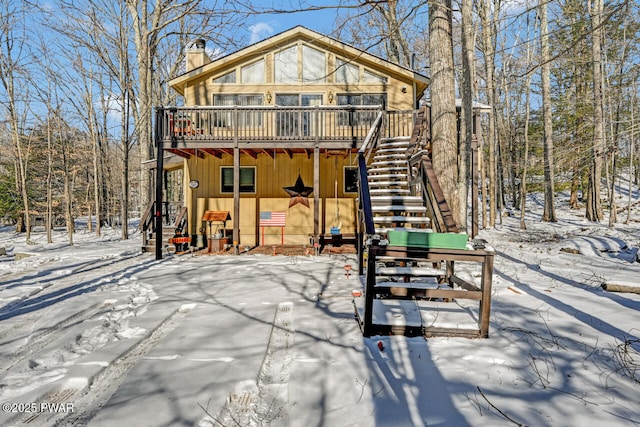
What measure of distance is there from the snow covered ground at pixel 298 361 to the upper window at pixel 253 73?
858 centimetres

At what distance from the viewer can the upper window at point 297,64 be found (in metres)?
11.9

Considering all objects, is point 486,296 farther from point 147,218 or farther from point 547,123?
point 547,123

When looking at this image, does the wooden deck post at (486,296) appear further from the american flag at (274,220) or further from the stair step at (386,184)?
the american flag at (274,220)

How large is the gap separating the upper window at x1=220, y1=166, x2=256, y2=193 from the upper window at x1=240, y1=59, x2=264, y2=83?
3.05 meters

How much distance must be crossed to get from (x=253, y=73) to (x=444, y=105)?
786cm

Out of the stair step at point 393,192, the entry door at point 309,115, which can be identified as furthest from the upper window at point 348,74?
the stair step at point 393,192

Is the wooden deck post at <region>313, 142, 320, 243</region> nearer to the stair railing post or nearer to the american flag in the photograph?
the american flag

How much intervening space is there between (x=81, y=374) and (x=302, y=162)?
9796 millimetres

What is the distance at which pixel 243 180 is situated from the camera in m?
12.1

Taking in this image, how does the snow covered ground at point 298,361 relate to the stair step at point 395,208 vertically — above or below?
below

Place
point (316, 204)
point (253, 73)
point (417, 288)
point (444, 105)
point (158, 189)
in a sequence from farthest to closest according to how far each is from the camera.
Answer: point (253, 73)
point (316, 204)
point (158, 189)
point (444, 105)
point (417, 288)

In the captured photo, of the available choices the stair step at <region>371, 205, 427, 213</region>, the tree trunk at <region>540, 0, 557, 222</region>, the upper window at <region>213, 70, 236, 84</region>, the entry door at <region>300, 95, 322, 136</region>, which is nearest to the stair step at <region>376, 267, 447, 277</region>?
the stair step at <region>371, 205, 427, 213</region>

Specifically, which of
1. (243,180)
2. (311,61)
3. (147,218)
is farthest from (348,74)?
(147,218)

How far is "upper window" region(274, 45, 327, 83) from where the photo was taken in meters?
11.9
